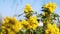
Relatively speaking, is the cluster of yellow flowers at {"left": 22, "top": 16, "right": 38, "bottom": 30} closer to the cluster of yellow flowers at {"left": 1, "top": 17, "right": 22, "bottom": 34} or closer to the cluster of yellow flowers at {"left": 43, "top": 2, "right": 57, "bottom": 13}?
the cluster of yellow flowers at {"left": 1, "top": 17, "right": 22, "bottom": 34}

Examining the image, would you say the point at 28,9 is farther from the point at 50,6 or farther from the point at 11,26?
the point at 11,26

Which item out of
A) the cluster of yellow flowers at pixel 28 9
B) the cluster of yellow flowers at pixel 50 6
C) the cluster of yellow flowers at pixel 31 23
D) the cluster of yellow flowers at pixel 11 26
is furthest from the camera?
the cluster of yellow flowers at pixel 50 6

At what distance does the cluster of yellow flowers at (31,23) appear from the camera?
9.26 ft

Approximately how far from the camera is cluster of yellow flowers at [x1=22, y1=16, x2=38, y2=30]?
282 centimetres

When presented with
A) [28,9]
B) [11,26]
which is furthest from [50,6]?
[11,26]

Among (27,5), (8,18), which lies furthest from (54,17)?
(8,18)

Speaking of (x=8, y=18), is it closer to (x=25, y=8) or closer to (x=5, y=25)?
(x=5, y=25)

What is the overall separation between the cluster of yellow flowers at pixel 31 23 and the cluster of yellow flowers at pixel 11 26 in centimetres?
16

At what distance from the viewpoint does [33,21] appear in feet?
9.43

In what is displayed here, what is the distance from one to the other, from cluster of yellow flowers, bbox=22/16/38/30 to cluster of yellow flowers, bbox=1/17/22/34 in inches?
6.1

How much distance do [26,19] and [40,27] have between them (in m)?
0.25

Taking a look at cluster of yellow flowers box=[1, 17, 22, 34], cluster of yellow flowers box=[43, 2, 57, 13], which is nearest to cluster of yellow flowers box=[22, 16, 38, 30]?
cluster of yellow flowers box=[1, 17, 22, 34]

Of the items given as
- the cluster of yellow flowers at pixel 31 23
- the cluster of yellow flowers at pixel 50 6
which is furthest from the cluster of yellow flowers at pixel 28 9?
the cluster of yellow flowers at pixel 50 6

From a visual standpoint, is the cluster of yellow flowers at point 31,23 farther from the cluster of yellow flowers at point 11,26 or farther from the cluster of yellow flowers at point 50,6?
the cluster of yellow flowers at point 50,6
